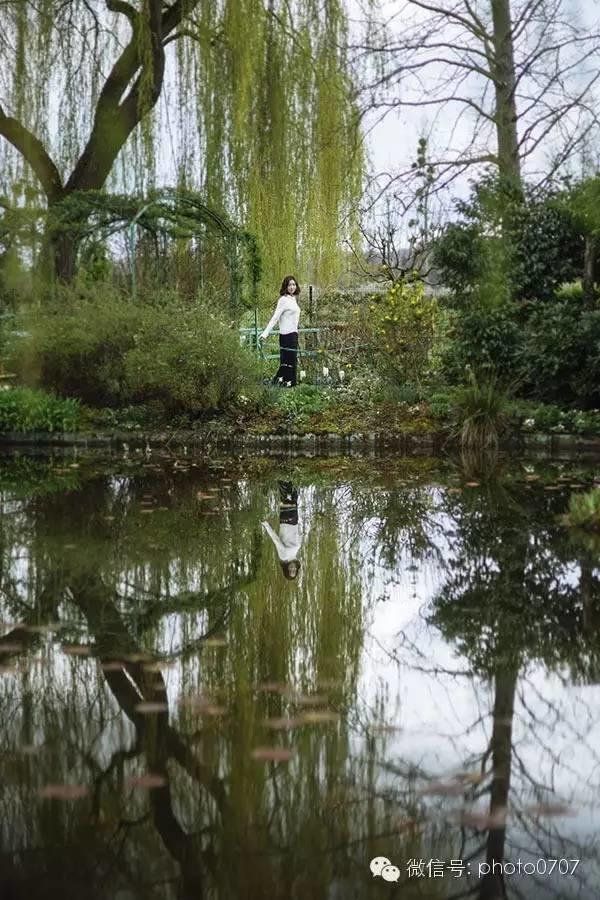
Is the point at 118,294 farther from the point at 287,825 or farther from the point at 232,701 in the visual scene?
the point at 287,825

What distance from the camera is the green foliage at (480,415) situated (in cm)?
1366

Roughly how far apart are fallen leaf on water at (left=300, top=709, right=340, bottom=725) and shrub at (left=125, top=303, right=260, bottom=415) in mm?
10603

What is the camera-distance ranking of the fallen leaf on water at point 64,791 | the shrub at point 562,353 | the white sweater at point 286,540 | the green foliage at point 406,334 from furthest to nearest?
the green foliage at point 406,334, the shrub at point 562,353, the white sweater at point 286,540, the fallen leaf on water at point 64,791

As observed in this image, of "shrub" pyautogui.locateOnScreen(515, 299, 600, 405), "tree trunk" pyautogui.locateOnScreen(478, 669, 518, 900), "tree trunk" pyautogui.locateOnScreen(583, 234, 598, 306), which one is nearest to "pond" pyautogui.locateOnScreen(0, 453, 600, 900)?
"tree trunk" pyautogui.locateOnScreen(478, 669, 518, 900)

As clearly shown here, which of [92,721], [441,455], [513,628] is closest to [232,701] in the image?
[92,721]

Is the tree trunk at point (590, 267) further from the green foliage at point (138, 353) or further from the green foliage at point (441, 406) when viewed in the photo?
the green foliage at point (138, 353)

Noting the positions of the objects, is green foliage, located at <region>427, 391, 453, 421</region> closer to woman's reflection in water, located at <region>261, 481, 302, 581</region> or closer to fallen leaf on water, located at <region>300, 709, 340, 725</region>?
woman's reflection in water, located at <region>261, 481, 302, 581</region>

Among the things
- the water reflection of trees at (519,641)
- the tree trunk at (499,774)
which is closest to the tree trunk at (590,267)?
the water reflection of trees at (519,641)

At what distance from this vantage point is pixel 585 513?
757 centimetres

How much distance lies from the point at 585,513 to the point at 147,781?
5255 millimetres

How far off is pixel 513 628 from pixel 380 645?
2.28 ft

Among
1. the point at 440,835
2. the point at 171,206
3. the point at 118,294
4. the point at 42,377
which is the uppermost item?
the point at 171,206

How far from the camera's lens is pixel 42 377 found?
50.5 ft

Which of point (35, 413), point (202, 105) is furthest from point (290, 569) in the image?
point (35, 413)
